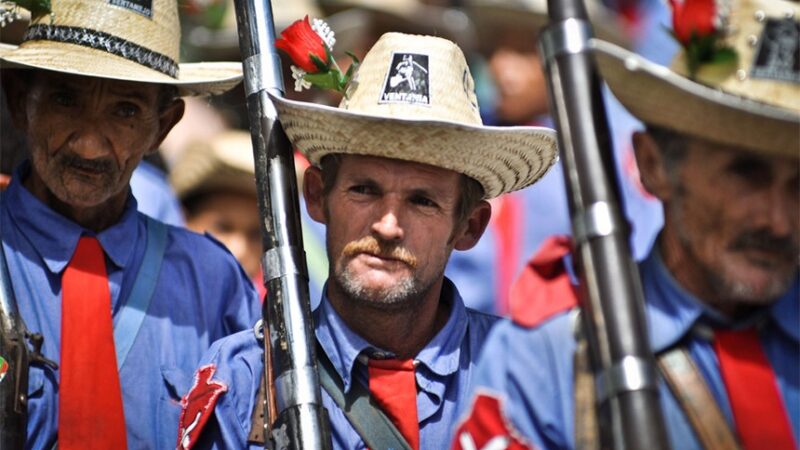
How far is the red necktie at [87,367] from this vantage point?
5148 millimetres

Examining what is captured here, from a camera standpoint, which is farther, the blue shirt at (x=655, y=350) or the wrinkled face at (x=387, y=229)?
the wrinkled face at (x=387, y=229)

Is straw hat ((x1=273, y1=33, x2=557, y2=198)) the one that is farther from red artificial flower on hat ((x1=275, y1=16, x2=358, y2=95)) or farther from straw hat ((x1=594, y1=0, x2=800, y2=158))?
straw hat ((x1=594, y1=0, x2=800, y2=158))

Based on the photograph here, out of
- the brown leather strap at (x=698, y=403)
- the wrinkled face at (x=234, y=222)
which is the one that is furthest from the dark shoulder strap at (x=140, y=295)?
the brown leather strap at (x=698, y=403)

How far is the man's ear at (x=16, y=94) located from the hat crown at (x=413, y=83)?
1308 millimetres

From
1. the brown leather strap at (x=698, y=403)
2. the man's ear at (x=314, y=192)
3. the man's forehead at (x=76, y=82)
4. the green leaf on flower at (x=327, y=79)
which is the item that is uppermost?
the man's forehead at (x=76, y=82)

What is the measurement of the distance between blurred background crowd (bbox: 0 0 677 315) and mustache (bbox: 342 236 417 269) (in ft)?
7.10

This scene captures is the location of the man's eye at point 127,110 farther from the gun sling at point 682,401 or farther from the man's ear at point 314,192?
the gun sling at point 682,401

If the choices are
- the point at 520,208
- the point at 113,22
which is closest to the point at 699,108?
the point at 113,22

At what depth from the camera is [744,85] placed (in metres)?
3.81

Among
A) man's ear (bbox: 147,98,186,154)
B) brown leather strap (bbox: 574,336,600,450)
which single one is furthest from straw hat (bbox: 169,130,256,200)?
brown leather strap (bbox: 574,336,600,450)

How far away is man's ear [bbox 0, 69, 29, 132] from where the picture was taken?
561cm

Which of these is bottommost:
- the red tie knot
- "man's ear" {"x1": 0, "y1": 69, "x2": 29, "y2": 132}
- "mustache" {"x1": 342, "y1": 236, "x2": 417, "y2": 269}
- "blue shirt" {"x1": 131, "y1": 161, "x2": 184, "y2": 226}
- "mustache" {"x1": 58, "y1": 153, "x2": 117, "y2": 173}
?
the red tie knot

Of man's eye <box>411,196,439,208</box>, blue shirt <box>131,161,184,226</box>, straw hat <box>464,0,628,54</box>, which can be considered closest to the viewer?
man's eye <box>411,196,439,208</box>

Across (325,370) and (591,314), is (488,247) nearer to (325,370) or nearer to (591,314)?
(325,370)
